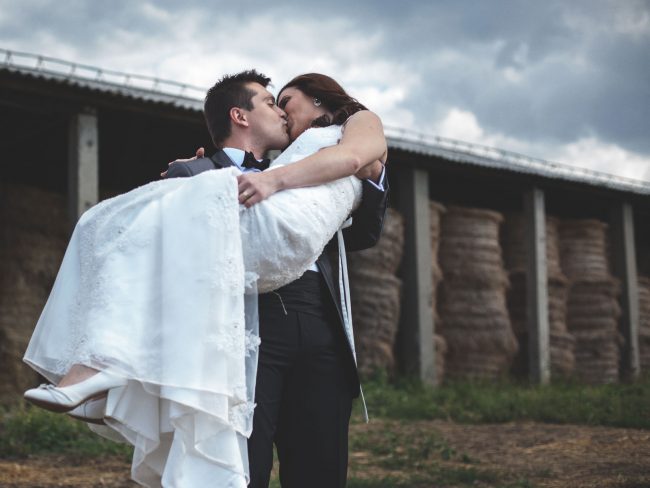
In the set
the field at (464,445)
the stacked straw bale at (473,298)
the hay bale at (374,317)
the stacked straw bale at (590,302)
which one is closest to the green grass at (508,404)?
the field at (464,445)

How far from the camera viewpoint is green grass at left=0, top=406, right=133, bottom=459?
22.2 ft

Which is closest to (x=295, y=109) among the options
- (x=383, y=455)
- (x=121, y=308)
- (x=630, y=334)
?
(x=121, y=308)

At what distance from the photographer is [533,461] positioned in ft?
20.8

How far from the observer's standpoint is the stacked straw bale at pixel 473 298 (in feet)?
38.8

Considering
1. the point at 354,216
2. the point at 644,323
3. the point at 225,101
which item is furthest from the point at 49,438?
the point at 644,323

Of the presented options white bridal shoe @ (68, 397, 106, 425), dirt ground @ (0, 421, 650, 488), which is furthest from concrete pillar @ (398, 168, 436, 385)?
white bridal shoe @ (68, 397, 106, 425)

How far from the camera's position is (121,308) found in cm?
232

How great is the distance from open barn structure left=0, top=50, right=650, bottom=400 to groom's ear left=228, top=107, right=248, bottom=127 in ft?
18.9

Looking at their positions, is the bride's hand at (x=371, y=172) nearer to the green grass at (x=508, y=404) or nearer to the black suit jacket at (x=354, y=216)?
the black suit jacket at (x=354, y=216)

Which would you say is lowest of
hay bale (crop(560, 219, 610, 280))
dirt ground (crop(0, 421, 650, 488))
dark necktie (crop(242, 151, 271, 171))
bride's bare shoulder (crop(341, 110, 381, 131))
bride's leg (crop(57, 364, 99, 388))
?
dirt ground (crop(0, 421, 650, 488))

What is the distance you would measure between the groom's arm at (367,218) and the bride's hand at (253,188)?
42cm

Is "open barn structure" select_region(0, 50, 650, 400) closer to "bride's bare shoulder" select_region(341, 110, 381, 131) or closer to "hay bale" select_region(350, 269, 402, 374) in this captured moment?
"hay bale" select_region(350, 269, 402, 374)

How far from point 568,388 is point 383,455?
209 inches

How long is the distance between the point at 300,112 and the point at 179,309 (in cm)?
99
